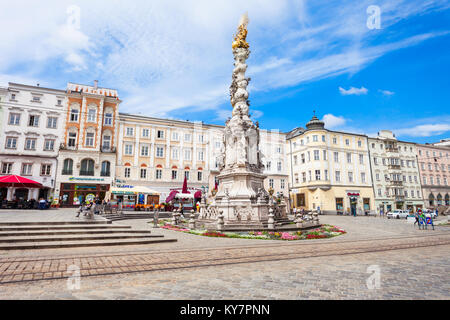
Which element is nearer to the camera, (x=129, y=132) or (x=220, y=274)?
(x=220, y=274)

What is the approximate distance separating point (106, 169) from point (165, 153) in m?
8.95

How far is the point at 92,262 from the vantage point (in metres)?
6.75

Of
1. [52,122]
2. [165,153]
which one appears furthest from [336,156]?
[52,122]

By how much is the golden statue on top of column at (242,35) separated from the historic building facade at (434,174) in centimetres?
5111

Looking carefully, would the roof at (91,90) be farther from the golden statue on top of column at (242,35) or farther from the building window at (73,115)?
the golden statue on top of column at (242,35)

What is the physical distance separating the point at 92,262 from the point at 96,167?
3260 cm

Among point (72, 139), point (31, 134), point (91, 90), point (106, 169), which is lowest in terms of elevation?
point (106, 169)

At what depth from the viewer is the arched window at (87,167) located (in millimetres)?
35219

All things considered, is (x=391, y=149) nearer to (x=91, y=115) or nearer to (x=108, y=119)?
(x=108, y=119)

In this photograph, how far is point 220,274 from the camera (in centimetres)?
577

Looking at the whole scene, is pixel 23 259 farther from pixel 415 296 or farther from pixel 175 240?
pixel 415 296

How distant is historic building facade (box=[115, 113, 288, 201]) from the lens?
125 ft

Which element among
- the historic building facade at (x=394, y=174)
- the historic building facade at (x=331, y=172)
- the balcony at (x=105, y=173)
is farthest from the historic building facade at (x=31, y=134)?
the historic building facade at (x=394, y=174)
